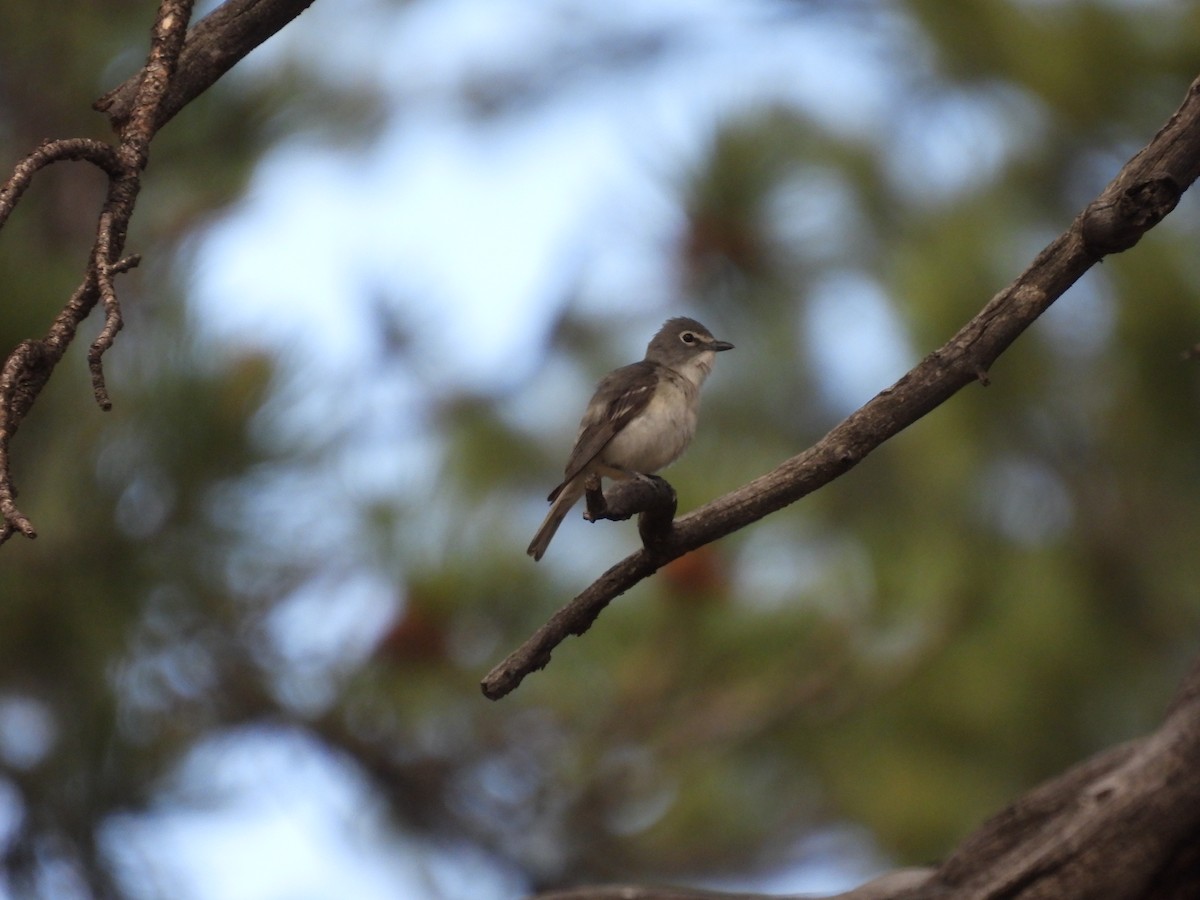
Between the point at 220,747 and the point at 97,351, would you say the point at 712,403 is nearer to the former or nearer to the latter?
the point at 220,747

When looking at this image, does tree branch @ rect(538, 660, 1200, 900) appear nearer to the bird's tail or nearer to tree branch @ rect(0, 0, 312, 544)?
the bird's tail

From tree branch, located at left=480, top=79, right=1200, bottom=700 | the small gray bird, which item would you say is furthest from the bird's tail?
tree branch, located at left=480, top=79, right=1200, bottom=700

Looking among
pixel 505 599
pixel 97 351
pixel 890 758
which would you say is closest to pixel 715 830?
pixel 890 758

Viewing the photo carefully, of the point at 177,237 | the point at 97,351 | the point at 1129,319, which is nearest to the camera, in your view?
the point at 97,351

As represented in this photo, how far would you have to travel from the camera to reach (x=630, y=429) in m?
4.61

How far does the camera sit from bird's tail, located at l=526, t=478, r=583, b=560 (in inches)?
169

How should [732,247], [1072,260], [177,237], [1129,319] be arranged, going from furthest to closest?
[732,247]
[1129,319]
[177,237]
[1072,260]

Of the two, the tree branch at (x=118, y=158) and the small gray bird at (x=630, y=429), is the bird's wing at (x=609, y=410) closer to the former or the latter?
the small gray bird at (x=630, y=429)

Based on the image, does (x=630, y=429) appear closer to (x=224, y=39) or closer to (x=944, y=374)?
(x=944, y=374)

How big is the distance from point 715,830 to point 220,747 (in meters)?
3.91

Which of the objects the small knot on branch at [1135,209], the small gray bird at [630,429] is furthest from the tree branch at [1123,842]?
the small knot on branch at [1135,209]

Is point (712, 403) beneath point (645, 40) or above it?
beneath

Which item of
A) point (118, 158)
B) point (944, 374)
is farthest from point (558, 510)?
point (118, 158)

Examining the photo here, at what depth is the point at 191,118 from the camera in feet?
18.2
